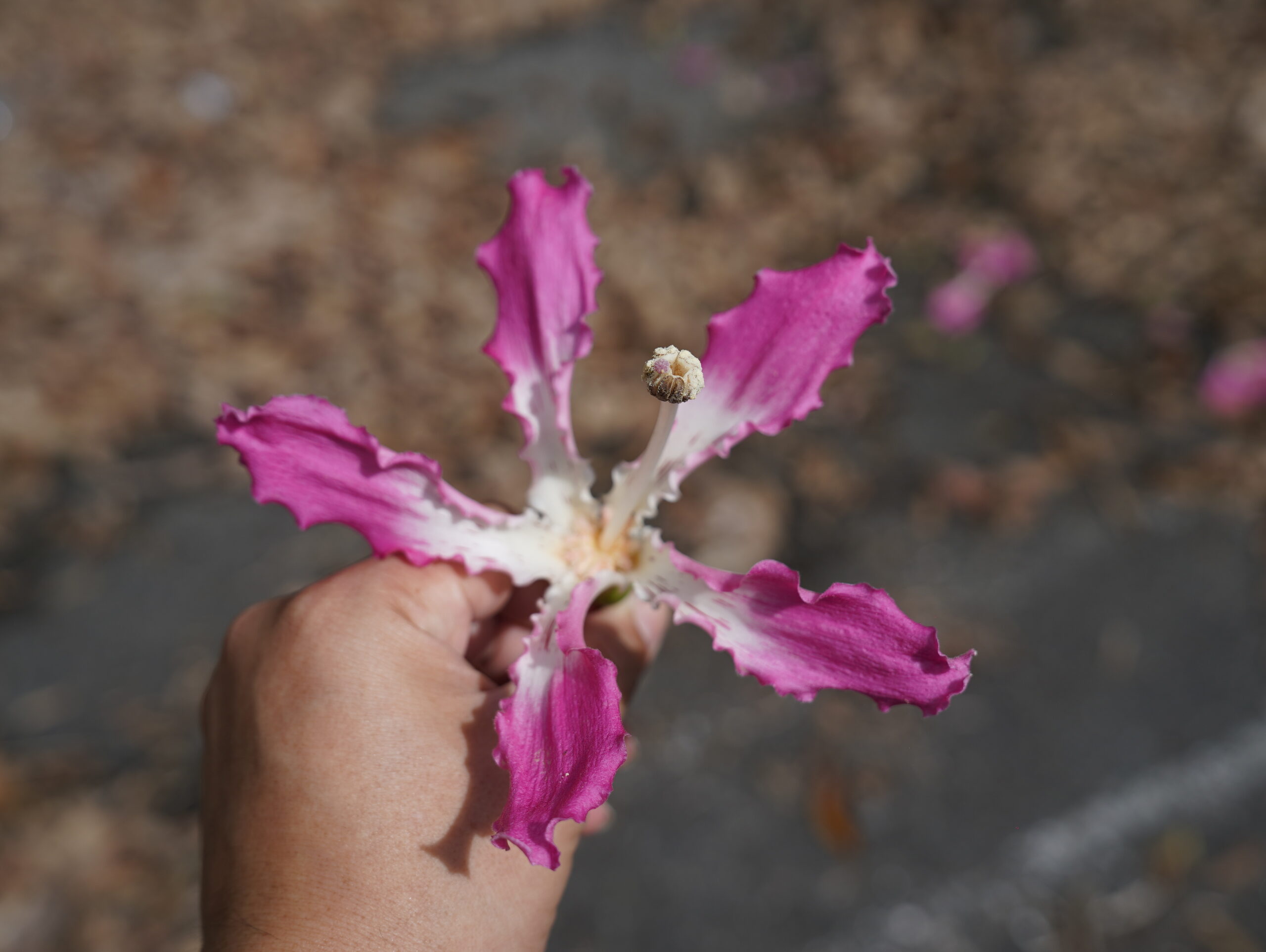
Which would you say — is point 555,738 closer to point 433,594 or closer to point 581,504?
point 433,594

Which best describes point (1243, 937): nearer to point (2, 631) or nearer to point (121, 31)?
point (2, 631)

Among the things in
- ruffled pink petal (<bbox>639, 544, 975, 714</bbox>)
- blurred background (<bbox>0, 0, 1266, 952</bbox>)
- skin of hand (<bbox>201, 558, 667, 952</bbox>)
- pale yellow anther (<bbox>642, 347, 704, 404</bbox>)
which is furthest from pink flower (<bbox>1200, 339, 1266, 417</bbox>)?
skin of hand (<bbox>201, 558, 667, 952</bbox>)

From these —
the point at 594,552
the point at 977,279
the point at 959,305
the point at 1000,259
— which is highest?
the point at 1000,259

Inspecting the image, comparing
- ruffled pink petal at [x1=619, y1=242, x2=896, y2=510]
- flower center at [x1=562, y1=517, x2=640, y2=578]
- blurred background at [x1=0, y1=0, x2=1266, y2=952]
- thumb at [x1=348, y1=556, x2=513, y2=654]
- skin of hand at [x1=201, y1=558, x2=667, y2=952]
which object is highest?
blurred background at [x1=0, y1=0, x2=1266, y2=952]

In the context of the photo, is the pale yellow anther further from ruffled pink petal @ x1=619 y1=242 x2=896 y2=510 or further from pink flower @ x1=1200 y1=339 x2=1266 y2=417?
pink flower @ x1=1200 y1=339 x2=1266 y2=417

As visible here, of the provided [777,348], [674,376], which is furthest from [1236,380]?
[674,376]
